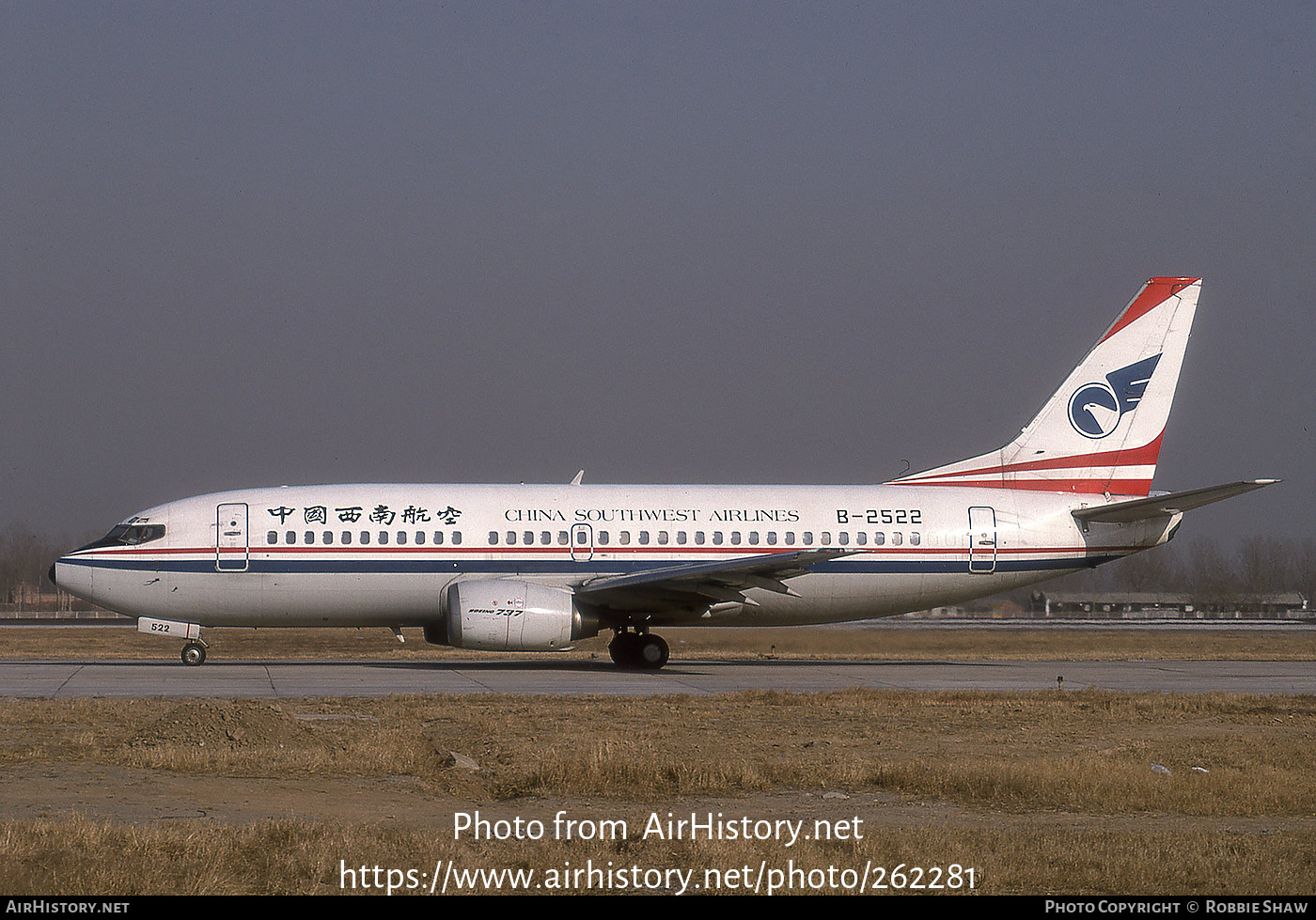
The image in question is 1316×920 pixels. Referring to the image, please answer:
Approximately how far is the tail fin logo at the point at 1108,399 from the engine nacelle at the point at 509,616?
1354 centimetres

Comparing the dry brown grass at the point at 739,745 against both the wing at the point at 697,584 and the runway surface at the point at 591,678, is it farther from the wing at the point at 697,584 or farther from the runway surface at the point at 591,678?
the wing at the point at 697,584

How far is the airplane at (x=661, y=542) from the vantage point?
28.4 meters

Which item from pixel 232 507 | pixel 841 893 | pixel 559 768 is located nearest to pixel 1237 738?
pixel 559 768

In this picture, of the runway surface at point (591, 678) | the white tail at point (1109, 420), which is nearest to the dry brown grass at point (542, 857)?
the runway surface at point (591, 678)

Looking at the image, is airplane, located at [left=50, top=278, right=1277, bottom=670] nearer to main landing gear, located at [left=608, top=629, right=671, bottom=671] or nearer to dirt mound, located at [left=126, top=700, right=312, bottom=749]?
main landing gear, located at [left=608, top=629, right=671, bottom=671]

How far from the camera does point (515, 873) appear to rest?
901 cm

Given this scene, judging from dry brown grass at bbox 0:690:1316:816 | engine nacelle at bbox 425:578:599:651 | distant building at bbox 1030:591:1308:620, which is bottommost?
distant building at bbox 1030:591:1308:620

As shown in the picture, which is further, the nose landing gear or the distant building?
the distant building

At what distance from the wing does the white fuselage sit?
1.80 feet

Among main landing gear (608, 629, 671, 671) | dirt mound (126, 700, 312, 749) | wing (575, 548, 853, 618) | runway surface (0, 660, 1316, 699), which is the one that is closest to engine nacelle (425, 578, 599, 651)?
runway surface (0, 660, 1316, 699)

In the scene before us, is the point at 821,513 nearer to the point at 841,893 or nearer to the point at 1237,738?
Answer: the point at 1237,738

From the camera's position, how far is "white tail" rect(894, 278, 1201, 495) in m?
32.4

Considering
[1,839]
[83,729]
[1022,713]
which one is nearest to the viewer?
[1,839]

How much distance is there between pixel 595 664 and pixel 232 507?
8.91 metres
